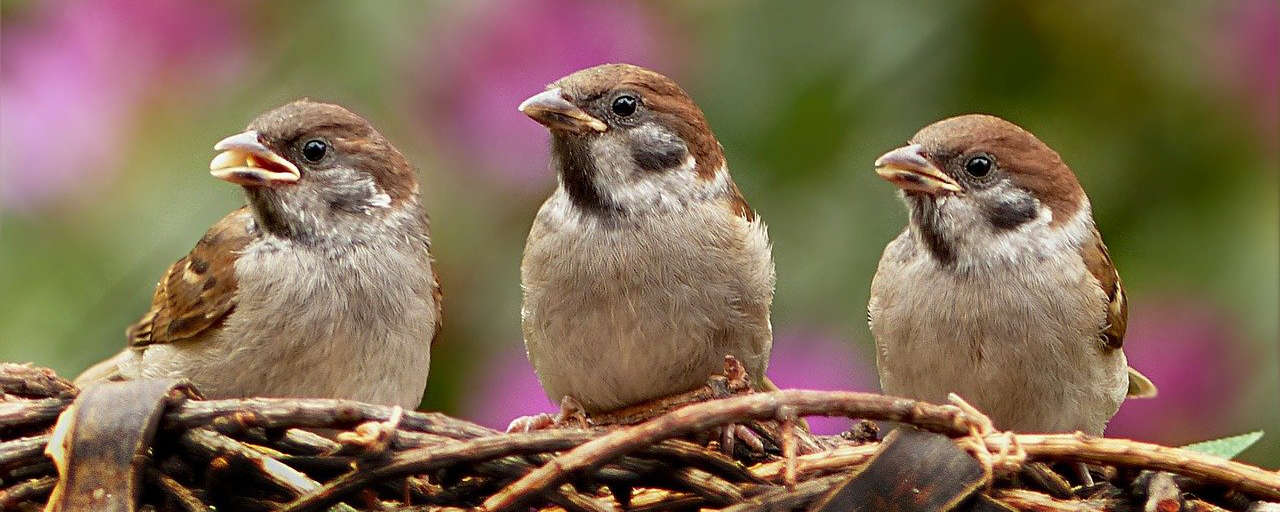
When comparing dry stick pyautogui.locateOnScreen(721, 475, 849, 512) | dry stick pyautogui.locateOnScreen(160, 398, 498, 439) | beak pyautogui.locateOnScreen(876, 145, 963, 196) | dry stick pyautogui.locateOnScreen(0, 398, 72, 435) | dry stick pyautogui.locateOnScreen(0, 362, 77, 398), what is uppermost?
beak pyautogui.locateOnScreen(876, 145, 963, 196)

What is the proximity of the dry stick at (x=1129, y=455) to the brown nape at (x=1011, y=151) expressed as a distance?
39.4 inches

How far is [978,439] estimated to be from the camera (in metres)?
1.61

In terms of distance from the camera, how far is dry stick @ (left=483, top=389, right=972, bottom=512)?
61.7 inches

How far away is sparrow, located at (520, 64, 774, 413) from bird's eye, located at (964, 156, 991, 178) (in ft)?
1.22

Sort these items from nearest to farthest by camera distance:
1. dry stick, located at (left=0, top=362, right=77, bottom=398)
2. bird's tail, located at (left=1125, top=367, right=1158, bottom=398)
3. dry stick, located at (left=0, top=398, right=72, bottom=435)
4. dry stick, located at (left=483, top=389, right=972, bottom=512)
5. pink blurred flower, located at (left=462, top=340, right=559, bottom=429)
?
dry stick, located at (left=483, top=389, right=972, bottom=512)
dry stick, located at (left=0, top=398, right=72, bottom=435)
dry stick, located at (left=0, top=362, right=77, bottom=398)
bird's tail, located at (left=1125, top=367, right=1158, bottom=398)
pink blurred flower, located at (left=462, top=340, right=559, bottom=429)

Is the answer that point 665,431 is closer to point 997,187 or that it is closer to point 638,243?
point 638,243

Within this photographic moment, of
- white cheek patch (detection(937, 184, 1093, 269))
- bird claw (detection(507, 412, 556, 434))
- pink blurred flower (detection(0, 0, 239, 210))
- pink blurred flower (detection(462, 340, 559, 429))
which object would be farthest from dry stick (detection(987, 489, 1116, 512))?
pink blurred flower (detection(0, 0, 239, 210))

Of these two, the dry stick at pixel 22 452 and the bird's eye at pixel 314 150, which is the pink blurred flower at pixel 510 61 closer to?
the bird's eye at pixel 314 150

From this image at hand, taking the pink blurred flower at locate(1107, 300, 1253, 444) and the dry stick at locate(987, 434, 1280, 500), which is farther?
the pink blurred flower at locate(1107, 300, 1253, 444)

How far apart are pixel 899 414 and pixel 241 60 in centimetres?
223

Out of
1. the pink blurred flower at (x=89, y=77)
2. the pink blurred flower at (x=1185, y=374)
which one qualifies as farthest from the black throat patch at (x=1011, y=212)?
the pink blurred flower at (x=89, y=77)

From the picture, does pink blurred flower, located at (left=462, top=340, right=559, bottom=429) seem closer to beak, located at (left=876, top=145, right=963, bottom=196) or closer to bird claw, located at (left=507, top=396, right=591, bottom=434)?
bird claw, located at (left=507, top=396, right=591, bottom=434)

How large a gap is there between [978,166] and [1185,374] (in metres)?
1.10

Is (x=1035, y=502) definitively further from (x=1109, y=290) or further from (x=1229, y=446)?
(x=1109, y=290)
